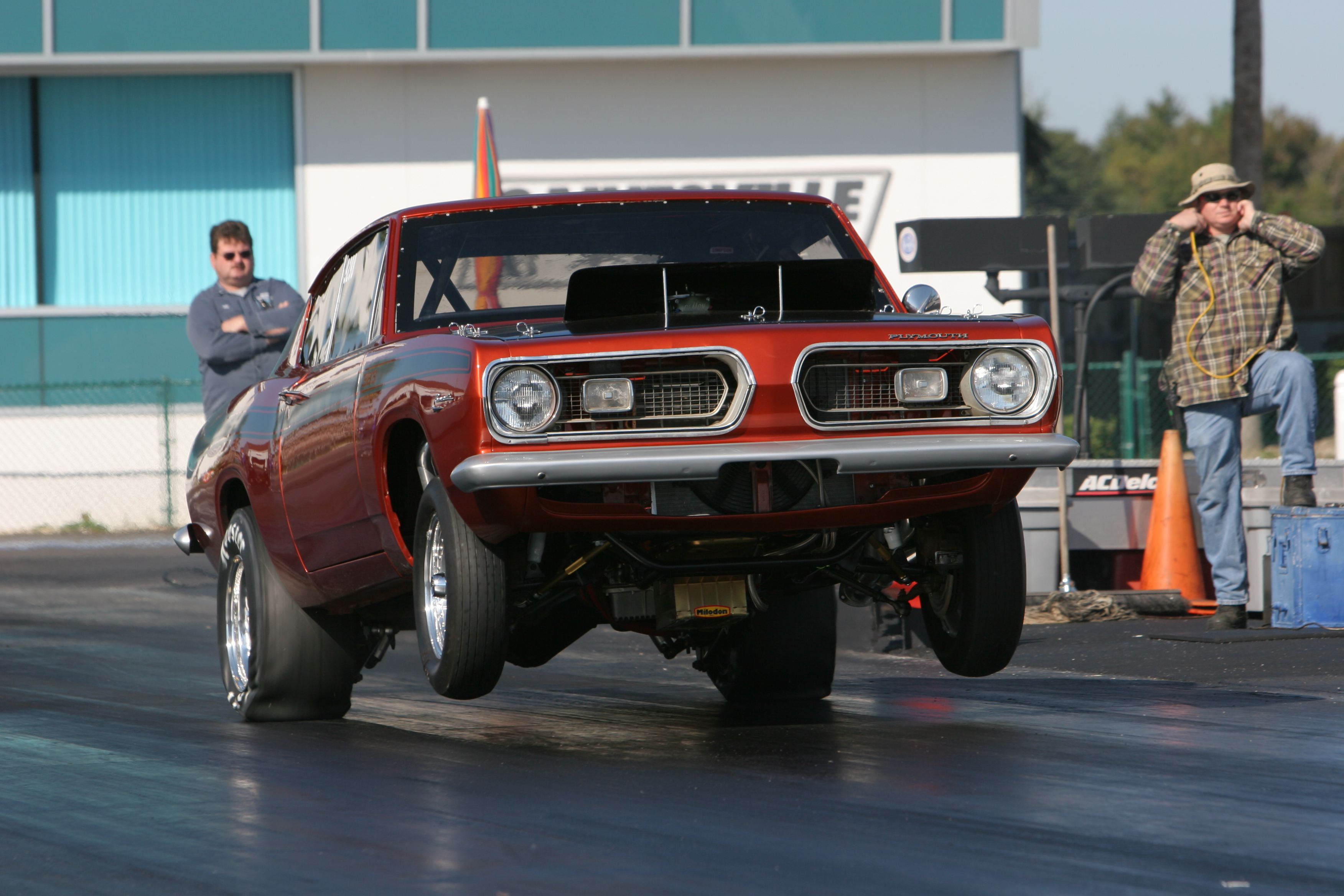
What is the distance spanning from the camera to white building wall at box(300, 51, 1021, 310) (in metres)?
20.4

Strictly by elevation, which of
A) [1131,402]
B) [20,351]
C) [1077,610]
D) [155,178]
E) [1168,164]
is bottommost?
[1077,610]

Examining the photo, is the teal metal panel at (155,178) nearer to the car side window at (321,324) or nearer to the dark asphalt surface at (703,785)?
the dark asphalt surface at (703,785)

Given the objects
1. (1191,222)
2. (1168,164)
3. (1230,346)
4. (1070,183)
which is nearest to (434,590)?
(1230,346)

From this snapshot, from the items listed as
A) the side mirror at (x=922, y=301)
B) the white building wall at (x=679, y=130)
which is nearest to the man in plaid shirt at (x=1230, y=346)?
the side mirror at (x=922, y=301)

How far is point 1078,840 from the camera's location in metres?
4.09

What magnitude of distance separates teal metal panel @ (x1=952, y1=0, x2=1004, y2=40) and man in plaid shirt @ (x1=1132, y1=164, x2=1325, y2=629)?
11.0m

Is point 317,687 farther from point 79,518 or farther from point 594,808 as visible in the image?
point 79,518

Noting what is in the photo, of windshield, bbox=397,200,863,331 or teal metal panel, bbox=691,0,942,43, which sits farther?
teal metal panel, bbox=691,0,942,43

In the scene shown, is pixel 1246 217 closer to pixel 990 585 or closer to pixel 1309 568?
pixel 1309 568

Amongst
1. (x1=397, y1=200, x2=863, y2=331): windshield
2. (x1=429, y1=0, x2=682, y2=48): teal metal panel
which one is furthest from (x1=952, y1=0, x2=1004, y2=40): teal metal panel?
(x1=397, y1=200, x2=863, y2=331): windshield

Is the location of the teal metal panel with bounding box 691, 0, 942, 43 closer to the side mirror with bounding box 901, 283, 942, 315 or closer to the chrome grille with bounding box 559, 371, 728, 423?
the side mirror with bounding box 901, 283, 942, 315

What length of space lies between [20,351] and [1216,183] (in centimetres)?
1479

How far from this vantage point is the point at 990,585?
5.55m

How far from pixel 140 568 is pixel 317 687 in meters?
8.83
